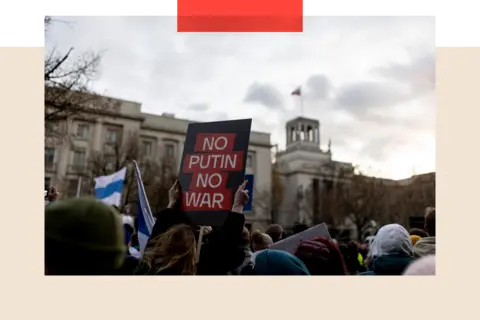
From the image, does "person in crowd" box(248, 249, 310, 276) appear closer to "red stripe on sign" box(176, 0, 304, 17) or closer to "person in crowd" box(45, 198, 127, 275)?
"person in crowd" box(45, 198, 127, 275)

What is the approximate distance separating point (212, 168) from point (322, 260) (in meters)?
1.13

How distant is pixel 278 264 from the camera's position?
2.43 metres

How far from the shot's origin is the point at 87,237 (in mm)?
1528

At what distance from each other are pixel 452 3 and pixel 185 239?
92.6 inches

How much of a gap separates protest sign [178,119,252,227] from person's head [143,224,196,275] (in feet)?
1.98

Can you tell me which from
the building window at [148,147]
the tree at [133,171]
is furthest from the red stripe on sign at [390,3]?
the building window at [148,147]

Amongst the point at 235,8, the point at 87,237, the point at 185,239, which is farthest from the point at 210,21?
the point at 87,237

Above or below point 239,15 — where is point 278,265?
below

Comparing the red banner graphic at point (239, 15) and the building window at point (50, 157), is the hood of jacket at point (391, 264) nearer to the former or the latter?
the red banner graphic at point (239, 15)

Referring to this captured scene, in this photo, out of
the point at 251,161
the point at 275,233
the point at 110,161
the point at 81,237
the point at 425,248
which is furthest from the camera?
the point at 251,161

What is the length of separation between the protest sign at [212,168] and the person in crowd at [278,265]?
0.70 metres

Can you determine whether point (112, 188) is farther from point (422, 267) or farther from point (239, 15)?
point (422, 267)

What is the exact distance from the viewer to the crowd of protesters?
154cm

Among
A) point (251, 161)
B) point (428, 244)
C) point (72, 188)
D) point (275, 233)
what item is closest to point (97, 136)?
point (72, 188)
